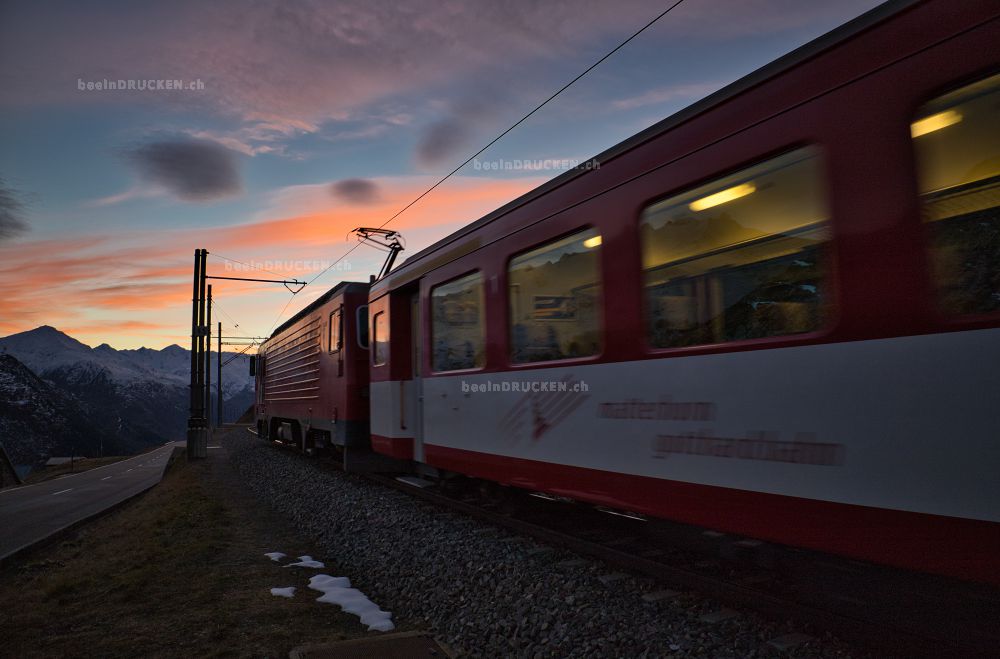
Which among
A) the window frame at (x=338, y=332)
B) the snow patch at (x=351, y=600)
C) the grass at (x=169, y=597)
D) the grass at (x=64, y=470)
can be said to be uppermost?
the window frame at (x=338, y=332)

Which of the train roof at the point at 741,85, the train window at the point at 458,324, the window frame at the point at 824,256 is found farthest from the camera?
the train window at the point at 458,324

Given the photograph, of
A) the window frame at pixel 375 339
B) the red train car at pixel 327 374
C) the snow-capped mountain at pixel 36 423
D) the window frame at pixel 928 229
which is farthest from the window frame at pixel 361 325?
the snow-capped mountain at pixel 36 423

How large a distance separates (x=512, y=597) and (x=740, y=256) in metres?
2.68

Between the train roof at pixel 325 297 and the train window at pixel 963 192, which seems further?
the train roof at pixel 325 297

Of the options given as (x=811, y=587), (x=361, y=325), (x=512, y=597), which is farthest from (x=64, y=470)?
(x=811, y=587)

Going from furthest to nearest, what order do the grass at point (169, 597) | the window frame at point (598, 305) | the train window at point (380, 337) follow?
1. the train window at point (380, 337)
2. the window frame at point (598, 305)
3. the grass at point (169, 597)

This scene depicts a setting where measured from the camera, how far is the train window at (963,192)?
8.50 feet

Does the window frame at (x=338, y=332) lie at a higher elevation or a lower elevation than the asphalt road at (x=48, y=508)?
higher

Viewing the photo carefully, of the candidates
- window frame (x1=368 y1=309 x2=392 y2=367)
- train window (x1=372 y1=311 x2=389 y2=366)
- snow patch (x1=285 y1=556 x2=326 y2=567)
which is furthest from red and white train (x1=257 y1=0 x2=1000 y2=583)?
window frame (x1=368 y1=309 x2=392 y2=367)

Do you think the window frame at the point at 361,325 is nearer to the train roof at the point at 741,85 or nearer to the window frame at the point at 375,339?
the window frame at the point at 375,339

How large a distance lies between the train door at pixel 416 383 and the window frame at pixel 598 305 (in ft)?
6.64

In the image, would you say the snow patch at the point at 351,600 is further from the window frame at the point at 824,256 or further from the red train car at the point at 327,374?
the red train car at the point at 327,374

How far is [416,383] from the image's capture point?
A: 8000mm

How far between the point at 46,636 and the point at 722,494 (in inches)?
175
